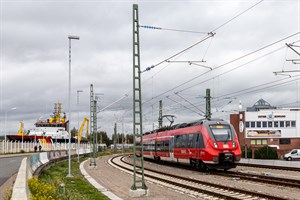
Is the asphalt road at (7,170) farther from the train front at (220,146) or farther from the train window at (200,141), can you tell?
the train front at (220,146)

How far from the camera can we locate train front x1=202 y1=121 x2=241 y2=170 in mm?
26109

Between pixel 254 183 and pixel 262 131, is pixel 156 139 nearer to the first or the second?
pixel 254 183

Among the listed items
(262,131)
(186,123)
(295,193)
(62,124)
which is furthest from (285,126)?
(295,193)

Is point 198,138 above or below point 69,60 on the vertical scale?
below

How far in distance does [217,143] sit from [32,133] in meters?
83.7

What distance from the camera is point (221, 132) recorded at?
2691 cm

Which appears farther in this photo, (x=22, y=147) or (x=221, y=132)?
(x=22, y=147)

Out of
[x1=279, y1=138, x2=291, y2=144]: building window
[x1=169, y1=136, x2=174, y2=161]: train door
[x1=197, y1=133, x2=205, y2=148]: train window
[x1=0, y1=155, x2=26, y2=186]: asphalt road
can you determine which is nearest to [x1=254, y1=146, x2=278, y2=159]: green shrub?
[x1=169, y1=136, x2=174, y2=161]: train door

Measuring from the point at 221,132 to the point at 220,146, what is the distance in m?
1.03

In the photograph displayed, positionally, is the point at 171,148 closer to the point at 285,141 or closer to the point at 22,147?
the point at 22,147

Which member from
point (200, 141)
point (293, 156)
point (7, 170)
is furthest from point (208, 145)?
point (293, 156)

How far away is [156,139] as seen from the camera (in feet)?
140

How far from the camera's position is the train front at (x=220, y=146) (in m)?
26.1

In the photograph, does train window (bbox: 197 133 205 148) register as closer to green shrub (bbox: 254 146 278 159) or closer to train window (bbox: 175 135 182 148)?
train window (bbox: 175 135 182 148)
